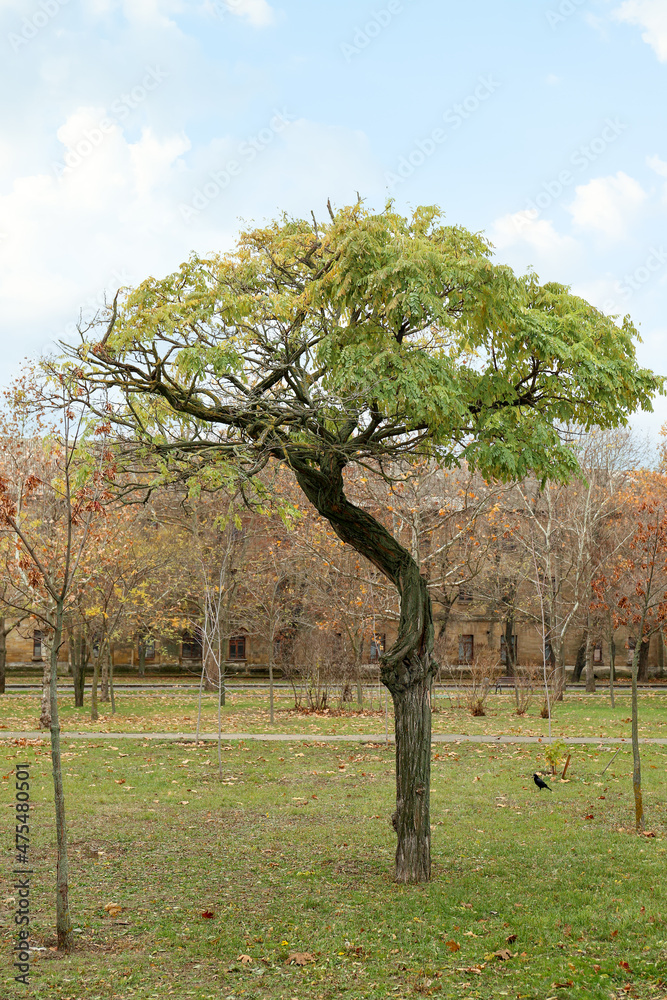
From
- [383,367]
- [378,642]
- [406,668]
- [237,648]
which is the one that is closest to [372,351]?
[383,367]

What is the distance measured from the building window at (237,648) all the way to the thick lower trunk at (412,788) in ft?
133

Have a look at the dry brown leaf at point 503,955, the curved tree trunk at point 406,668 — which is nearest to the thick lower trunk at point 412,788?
the curved tree trunk at point 406,668

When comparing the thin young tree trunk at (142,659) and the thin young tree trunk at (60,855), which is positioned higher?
the thin young tree trunk at (60,855)

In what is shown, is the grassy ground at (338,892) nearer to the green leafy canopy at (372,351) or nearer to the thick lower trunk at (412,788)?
the thick lower trunk at (412,788)

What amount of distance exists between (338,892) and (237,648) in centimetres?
4124

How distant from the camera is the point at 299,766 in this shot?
14.3 meters

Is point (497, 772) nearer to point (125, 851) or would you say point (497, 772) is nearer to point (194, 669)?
point (125, 851)

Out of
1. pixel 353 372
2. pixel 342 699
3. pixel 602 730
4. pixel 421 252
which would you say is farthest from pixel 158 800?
pixel 342 699

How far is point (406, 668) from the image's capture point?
782 cm

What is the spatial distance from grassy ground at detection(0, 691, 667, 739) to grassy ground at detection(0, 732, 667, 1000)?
259 inches

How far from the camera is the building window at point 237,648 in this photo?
157 ft

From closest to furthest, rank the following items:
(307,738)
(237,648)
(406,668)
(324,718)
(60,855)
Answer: (60,855), (406,668), (307,738), (324,718), (237,648)

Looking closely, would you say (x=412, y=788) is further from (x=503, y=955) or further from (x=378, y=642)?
(x=378, y=642)

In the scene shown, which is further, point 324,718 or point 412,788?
point 324,718
